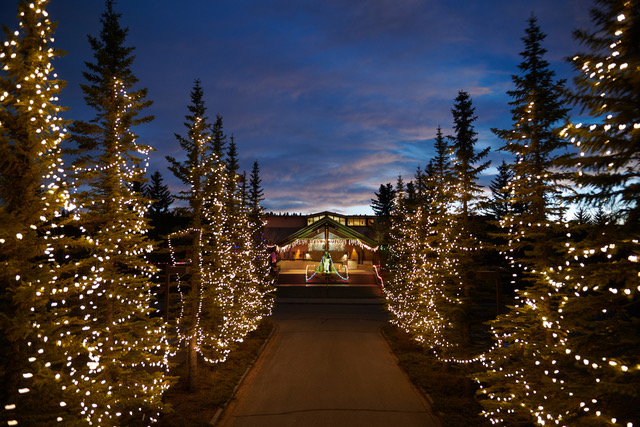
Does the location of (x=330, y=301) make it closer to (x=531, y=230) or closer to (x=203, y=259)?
(x=203, y=259)

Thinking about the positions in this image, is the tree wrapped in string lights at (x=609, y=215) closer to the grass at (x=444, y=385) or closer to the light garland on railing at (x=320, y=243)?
the grass at (x=444, y=385)

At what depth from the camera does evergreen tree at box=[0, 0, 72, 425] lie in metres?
5.20

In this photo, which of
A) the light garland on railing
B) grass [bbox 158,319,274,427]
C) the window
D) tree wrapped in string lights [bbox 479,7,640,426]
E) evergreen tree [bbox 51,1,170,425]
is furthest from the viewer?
the window

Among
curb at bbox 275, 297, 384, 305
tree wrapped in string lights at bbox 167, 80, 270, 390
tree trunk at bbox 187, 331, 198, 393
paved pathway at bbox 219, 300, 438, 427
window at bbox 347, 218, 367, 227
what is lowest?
curb at bbox 275, 297, 384, 305

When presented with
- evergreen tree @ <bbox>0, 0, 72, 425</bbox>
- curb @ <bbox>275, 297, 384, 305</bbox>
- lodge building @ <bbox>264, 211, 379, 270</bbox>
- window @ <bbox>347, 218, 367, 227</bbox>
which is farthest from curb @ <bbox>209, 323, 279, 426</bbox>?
window @ <bbox>347, 218, 367, 227</bbox>

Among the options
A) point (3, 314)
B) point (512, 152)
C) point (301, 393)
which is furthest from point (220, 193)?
point (512, 152)

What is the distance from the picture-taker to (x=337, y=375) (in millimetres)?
13461

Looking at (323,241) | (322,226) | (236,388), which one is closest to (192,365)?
(236,388)

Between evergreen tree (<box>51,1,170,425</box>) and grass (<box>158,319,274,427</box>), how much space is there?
904 mm

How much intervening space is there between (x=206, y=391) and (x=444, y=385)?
764 centimetres

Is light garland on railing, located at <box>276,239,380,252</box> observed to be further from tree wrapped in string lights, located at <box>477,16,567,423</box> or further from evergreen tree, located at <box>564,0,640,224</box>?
evergreen tree, located at <box>564,0,640,224</box>

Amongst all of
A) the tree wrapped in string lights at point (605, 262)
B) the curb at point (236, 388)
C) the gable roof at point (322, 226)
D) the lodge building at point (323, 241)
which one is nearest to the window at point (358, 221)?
the lodge building at point (323, 241)

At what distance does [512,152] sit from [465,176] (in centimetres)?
350

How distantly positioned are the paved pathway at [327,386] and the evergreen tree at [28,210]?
5663mm
